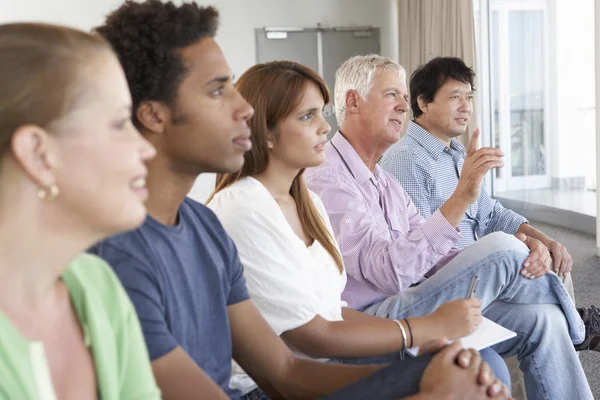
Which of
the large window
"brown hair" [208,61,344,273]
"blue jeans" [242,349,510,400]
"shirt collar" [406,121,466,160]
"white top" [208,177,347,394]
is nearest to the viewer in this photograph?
"blue jeans" [242,349,510,400]

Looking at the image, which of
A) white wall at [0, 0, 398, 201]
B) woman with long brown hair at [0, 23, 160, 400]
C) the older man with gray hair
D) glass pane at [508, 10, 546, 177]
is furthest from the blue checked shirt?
white wall at [0, 0, 398, 201]

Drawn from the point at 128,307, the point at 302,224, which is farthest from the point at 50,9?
the point at 128,307

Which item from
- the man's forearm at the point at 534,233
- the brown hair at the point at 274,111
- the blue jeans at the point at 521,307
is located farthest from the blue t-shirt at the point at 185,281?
the man's forearm at the point at 534,233

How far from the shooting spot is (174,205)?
1261 mm

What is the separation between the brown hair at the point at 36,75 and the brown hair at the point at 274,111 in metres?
0.89

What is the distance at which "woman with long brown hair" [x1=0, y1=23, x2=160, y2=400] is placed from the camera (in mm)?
794

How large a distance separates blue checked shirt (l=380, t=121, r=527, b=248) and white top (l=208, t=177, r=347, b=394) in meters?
1.10

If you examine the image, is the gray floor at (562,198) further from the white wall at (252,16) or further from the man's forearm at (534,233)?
the man's forearm at (534,233)

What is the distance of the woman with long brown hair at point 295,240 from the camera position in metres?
1.53

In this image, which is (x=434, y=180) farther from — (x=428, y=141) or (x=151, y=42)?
(x=151, y=42)

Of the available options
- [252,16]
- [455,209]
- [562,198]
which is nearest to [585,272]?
[562,198]

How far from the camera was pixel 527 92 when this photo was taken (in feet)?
21.0

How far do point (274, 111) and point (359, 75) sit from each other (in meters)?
0.96

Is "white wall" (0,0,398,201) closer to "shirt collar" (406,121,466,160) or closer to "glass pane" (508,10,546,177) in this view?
"glass pane" (508,10,546,177)
